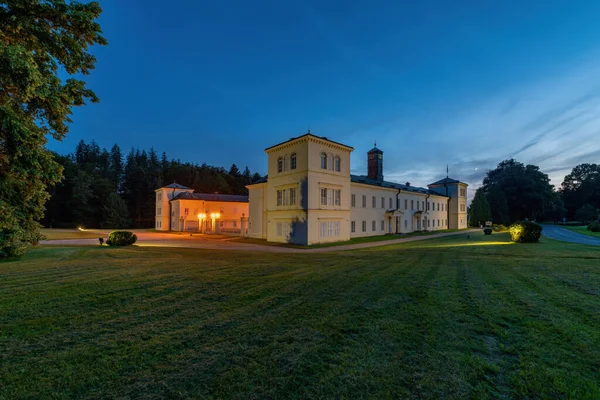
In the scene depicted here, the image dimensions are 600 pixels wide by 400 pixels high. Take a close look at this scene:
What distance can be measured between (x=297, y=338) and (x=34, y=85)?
9.45m

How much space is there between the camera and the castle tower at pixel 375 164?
40594 mm

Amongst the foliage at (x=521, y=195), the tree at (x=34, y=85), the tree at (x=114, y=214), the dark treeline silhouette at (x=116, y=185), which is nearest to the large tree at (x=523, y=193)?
the foliage at (x=521, y=195)

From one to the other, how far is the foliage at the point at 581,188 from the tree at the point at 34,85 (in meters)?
101

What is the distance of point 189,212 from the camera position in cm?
4678

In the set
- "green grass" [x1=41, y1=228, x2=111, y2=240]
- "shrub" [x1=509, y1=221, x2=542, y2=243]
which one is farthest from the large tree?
"green grass" [x1=41, y1=228, x2=111, y2=240]

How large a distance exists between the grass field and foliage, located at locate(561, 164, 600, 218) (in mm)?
92769

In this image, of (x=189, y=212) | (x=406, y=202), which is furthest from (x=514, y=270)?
(x=189, y=212)

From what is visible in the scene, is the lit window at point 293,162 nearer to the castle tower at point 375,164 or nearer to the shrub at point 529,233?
the castle tower at point 375,164

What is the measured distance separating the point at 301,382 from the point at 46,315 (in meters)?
5.41

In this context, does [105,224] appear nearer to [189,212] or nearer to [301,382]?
[189,212]

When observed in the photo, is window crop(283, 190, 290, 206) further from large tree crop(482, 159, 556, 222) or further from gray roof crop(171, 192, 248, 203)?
large tree crop(482, 159, 556, 222)

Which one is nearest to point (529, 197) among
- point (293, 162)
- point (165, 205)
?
point (293, 162)

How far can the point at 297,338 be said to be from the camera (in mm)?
4512

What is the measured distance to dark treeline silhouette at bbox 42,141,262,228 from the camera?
5747cm
